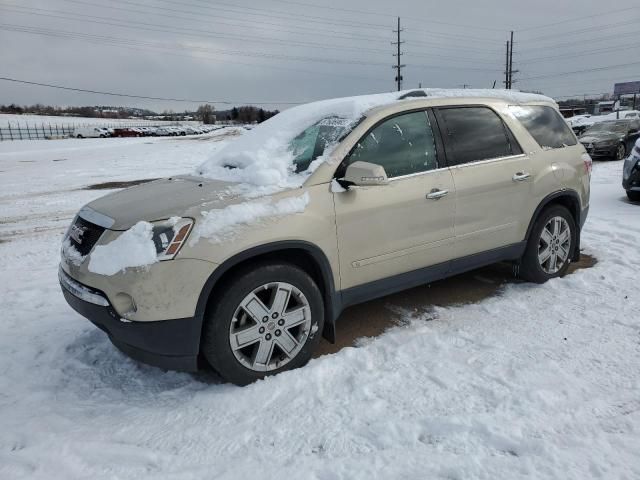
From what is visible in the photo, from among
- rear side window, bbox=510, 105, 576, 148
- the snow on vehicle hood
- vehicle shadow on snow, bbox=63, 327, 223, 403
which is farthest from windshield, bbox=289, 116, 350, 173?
rear side window, bbox=510, 105, 576, 148

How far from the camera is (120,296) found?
2814 millimetres

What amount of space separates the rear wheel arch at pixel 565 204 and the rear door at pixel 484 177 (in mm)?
138

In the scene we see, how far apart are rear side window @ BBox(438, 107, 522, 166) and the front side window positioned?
21 centimetres

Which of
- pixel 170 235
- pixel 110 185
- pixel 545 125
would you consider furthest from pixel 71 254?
pixel 110 185

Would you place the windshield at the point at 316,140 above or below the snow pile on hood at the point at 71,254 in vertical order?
above

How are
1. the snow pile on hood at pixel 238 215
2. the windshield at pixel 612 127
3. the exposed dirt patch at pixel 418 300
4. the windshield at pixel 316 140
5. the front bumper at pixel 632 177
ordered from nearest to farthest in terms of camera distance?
1. the snow pile on hood at pixel 238 215
2. the windshield at pixel 316 140
3. the exposed dirt patch at pixel 418 300
4. the front bumper at pixel 632 177
5. the windshield at pixel 612 127

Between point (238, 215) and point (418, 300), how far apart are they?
219 cm

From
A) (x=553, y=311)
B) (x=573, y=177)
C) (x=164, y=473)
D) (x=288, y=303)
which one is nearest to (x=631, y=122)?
(x=573, y=177)

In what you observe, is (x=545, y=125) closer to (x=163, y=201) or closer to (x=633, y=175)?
(x=163, y=201)

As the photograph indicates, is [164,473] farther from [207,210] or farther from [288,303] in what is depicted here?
[207,210]

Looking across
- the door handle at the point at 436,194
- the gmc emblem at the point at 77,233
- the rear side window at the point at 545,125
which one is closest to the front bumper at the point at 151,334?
the gmc emblem at the point at 77,233

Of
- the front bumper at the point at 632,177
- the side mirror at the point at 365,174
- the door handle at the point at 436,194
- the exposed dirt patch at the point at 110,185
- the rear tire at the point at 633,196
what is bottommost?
the rear tire at the point at 633,196

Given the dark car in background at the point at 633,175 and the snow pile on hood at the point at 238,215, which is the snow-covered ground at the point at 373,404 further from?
the dark car in background at the point at 633,175

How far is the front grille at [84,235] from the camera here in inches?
121
